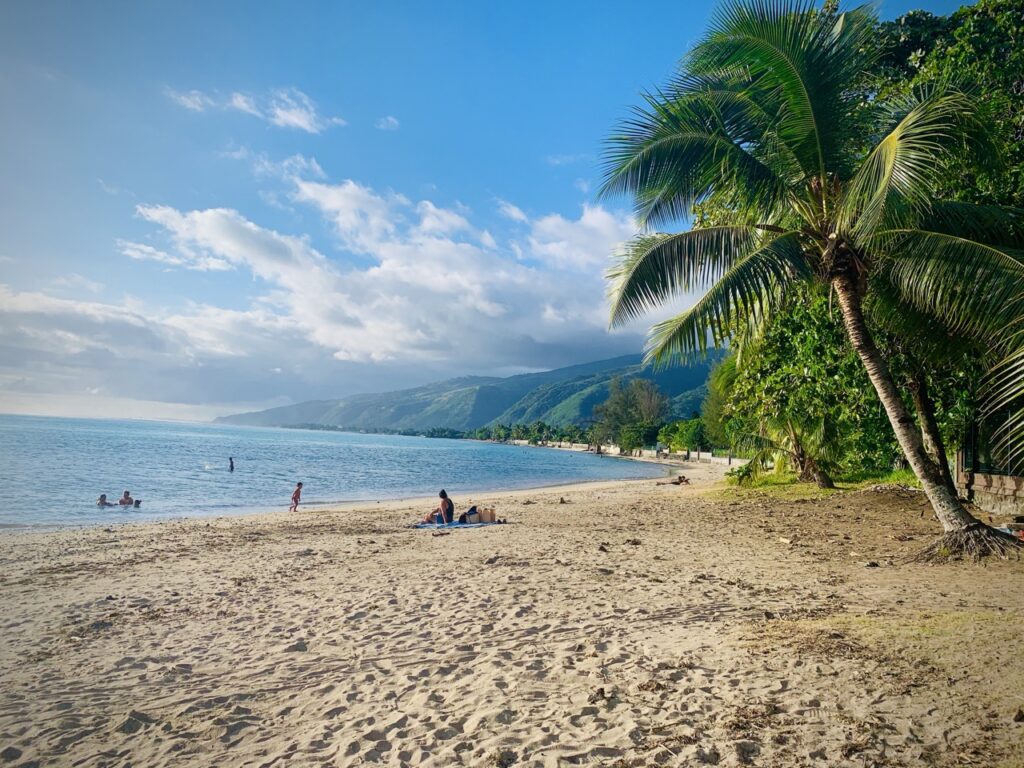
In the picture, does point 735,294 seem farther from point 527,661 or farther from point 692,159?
point 527,661

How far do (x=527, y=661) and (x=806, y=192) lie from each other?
7.96 m

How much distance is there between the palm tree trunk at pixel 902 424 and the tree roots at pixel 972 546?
0.39 feet

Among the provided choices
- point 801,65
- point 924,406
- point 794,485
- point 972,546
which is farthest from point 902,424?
point 794,485

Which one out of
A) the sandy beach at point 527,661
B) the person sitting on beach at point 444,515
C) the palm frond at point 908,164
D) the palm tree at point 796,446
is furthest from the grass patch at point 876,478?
the palm frond at point 908,164

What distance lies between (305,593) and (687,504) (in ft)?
47.0

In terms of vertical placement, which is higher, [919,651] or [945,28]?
[945,28]

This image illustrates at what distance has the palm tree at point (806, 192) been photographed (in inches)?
296

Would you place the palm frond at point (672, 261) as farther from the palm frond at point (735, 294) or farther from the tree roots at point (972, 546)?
the tree roots at point (972, 546)

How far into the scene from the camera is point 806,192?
9172 mm

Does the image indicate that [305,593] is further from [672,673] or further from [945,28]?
[945,28]

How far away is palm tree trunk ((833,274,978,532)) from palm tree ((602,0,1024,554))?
0.02 metres

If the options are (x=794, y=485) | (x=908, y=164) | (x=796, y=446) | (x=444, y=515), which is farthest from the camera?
(x=796, y=446)

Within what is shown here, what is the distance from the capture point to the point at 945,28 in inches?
573

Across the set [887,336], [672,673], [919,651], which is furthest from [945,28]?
[672,673]
